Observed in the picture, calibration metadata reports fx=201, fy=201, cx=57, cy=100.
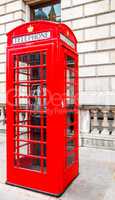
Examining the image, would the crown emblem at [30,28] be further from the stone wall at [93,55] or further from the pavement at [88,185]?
the stone wall at [93,55]

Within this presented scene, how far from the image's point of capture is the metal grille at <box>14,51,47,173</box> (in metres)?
3.09

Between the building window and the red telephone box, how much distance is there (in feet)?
16.8

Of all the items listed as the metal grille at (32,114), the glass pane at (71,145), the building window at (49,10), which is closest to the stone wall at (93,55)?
the building window at (49,10)

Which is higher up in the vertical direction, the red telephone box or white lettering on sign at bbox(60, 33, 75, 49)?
white lettering on sign at bbox(60, 33, 75, 49)

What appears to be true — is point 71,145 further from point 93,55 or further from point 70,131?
point 93,55

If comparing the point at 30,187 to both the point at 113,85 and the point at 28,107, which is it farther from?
the point at 113,85

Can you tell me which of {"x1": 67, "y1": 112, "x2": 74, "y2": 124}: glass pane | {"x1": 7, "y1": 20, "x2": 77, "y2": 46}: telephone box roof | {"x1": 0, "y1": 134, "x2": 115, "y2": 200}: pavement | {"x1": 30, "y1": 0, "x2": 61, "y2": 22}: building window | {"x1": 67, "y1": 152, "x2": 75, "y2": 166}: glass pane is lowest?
{"x1": 0, "y1": 134, "x2": 115, "y2": 200}: pavement

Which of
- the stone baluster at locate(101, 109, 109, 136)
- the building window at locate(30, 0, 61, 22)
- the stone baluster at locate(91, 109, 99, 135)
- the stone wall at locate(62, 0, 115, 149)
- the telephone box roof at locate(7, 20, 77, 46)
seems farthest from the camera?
the building window at locate(30, 0, 61, 22)

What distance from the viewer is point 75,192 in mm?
3076

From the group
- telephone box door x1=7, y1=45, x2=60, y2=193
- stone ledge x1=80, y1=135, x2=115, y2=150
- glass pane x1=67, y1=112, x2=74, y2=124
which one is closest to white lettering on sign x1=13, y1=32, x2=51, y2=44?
telephone box door x1=7, y1=45, x2=60, y2=193

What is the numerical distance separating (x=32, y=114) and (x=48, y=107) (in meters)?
0.93

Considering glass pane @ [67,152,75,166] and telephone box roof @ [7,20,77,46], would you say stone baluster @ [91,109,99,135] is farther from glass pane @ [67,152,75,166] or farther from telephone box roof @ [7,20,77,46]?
telephone box roof @ [7,20,77,46]

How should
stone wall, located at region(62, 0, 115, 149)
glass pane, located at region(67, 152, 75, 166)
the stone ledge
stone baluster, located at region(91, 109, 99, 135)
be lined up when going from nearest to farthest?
glass pane, located at region(67, 152, 75, 166), the stone ledge, stone baluster, located at region(91, 109, 99, 135), stone wall, located at region(62, 0, 115, 149)

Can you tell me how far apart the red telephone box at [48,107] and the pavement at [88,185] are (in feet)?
0.41
